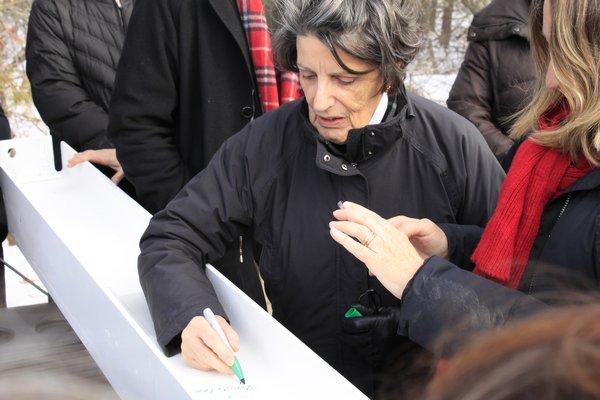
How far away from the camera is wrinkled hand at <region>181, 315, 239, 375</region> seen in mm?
1308

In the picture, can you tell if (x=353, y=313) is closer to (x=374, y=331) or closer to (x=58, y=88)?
(x=374, y=331)

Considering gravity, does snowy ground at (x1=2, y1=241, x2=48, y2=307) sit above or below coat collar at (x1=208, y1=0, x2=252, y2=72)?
below

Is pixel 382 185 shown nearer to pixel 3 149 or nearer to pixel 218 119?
pixel 218 119

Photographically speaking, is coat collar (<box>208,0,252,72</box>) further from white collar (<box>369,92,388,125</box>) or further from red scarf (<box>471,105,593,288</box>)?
red scarf (<box>471,105,593,288</box>)

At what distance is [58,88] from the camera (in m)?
2.69

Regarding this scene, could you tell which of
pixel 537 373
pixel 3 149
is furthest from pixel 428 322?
pixel 3 149

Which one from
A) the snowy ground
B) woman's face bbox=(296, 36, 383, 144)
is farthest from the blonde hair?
the snowy ground

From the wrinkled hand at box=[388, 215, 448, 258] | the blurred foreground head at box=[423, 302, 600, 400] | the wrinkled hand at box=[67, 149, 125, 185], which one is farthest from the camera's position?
the wrinkled hand at box=[67, 149, 125, 185]

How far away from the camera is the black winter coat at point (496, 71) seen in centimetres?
258

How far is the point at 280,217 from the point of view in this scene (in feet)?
4.99

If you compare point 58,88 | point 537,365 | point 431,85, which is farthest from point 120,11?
point 431,85

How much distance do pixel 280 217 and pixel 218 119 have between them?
0.61 metres

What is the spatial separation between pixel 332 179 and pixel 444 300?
1.47 ft

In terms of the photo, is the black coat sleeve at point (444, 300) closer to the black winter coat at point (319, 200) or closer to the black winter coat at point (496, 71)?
the black winter coat at point (319, 200)
